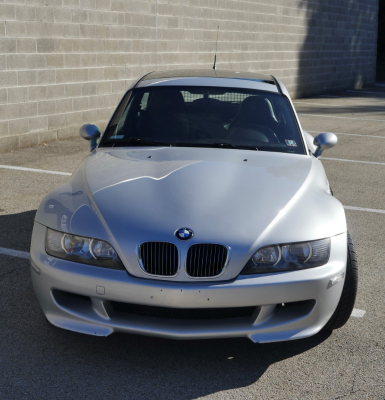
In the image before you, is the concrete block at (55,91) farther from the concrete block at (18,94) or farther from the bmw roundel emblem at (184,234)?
the bmw roundel emblem at (184,234)

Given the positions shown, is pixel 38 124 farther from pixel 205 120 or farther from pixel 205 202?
pixel 205 202

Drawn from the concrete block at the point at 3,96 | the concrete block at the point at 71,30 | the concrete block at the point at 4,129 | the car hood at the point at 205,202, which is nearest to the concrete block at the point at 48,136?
the concrete block at the point at 4,129

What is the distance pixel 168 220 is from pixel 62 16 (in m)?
8.07

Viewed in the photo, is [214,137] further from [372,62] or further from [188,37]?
[372,62]

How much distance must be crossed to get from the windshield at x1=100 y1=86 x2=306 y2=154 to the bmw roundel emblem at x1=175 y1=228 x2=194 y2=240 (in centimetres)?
143

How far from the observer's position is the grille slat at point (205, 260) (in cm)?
315

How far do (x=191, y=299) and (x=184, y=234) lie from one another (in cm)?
34

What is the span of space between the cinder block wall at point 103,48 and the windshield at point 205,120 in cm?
519

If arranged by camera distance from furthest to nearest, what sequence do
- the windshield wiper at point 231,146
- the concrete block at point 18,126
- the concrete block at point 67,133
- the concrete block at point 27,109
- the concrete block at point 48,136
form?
the concrete block at point 67,133 → the concrete block at point 48,136 → the concrete block at point 27,109 → the concrete block at point 18,126 → the windshield wiper at point 231,146

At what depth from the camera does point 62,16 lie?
1046cm

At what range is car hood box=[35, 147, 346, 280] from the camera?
3232mm

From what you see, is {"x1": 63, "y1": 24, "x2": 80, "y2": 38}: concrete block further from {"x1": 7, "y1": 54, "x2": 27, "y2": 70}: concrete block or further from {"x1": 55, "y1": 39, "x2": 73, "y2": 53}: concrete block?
{"x1": 7, "y1": 54, "x2": 27, "y2": 70}: concrete block

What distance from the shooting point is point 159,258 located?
10.4 ft

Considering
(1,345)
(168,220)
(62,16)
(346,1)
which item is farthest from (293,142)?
(346,1)
